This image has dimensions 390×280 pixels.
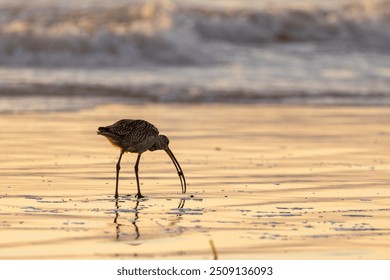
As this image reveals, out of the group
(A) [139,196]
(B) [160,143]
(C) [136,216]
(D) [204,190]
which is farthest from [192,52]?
(C) [136,216]

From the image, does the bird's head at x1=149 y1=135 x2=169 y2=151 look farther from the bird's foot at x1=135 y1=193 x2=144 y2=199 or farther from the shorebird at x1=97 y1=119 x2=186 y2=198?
the bird's foot at x1=135 y1=193 x2=144 y2=199

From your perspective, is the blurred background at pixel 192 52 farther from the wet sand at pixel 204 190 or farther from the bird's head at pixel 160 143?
the bird's head at pixel 160 143

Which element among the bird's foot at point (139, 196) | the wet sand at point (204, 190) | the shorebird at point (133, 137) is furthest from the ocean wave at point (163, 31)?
the bird's foot at point (139, 196)

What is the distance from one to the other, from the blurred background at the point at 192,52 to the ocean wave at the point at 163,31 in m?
0.03

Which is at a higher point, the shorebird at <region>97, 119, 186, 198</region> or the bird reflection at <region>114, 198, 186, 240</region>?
the shorebird at <region>97, 119, 186, 198</region>

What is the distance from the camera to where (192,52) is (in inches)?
1154

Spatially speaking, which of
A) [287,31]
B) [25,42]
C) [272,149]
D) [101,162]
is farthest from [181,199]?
[287,31]

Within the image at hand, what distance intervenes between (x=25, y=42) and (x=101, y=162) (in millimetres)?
15540

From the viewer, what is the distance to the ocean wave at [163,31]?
28219 mm

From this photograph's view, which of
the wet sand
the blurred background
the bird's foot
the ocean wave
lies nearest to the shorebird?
the bird's foot

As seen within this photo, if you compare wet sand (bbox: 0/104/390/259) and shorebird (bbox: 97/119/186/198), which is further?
shorebird (bbox: 97/119/186/198)

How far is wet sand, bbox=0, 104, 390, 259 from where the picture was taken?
346 inches

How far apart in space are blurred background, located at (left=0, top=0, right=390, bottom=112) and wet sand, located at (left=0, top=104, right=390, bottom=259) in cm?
374
